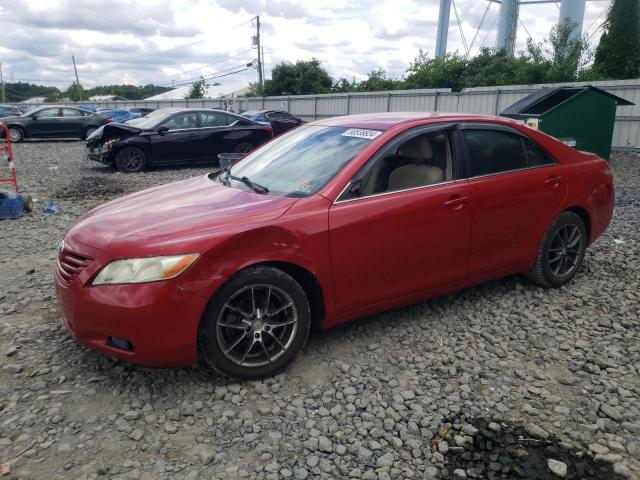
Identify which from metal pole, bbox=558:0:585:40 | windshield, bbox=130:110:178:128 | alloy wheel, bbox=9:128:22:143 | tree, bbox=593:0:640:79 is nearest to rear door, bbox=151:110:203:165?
windshield, bbox=130:110:178:128

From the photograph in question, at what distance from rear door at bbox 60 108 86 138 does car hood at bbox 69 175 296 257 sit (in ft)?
63.3

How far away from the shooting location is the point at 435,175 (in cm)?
388

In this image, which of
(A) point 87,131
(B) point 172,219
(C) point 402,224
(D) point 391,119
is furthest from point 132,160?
(A) point 87,131

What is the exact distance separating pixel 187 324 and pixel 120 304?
367 mm

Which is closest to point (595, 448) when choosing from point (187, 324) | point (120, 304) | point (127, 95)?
point (187, 324)

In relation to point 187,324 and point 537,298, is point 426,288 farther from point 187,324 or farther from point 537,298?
point 187,324

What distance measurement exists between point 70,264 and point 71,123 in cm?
1996

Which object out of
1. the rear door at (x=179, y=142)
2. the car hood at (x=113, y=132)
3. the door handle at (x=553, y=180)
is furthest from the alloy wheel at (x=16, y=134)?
the door handle at (x=553, y=180)

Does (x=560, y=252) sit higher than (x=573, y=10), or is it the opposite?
(x=573, y=10)

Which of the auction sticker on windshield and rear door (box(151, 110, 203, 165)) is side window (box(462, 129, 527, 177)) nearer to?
the auction sticker on windshield

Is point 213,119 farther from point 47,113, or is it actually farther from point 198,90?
point 198,90

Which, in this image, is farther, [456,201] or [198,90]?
[198,90]

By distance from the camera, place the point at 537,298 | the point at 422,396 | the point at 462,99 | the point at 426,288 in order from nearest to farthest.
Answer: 1. the point at 422,396
2. the point at 426,288
3. the point at 537,298
4. the point at 462,99

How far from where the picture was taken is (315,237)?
3.23m
